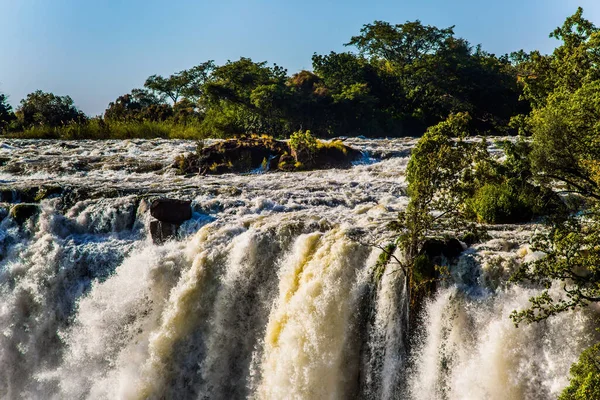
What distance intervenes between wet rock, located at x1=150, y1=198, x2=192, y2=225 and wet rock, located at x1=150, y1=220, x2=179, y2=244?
10cm

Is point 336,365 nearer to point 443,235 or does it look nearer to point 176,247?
point 443,235

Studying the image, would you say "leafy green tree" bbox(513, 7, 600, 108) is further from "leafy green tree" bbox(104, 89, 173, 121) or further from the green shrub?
"leafy green tree" bbox(104, 89, 173, 121)

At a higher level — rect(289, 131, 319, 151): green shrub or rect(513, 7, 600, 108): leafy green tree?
rect(513, 7, 600, 108): leafy green tree

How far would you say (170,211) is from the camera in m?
14.2

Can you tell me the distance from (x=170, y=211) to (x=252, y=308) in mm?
3831

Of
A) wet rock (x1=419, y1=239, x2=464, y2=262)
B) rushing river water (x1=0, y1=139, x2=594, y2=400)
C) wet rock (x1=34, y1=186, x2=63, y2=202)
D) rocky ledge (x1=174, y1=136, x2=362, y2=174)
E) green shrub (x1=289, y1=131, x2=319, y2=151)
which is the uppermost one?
green shrub (x1=289, y1=131, x2=319, y2=151)

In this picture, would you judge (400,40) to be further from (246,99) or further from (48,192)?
(48,192)

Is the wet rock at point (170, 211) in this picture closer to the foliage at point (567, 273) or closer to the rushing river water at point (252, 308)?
the rushing river water at point (252, 308)

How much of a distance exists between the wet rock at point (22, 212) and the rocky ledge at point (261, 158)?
6.96 meters


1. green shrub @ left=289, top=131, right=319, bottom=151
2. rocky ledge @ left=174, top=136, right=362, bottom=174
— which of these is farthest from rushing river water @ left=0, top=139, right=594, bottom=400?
green shrub @ left=289, top=131, right=319, bottom=151

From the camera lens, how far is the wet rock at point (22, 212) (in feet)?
51.4

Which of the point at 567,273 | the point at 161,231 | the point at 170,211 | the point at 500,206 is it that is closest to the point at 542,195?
the point at 500,206

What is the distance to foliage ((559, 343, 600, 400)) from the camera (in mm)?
6859

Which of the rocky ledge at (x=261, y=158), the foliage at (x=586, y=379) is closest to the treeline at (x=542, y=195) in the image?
the foliage at (x=586, y=379)
